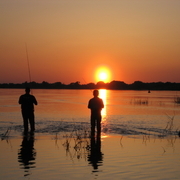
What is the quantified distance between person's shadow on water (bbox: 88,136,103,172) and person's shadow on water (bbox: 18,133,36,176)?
1603mm

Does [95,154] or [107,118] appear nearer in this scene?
[95,154]

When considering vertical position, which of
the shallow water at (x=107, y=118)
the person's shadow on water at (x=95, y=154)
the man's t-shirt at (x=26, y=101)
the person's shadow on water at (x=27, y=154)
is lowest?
the shallow water at (x=107, y=118)

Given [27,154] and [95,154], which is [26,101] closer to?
[27,154]

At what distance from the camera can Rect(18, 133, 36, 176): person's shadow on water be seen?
866 cm

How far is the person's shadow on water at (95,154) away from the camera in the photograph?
29.7ft

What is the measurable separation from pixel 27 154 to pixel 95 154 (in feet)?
6.81

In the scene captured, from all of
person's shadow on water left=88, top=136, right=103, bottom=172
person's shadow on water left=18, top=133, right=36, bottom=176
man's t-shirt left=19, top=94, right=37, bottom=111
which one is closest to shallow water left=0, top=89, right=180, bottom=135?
man's t-shirt left=19, top=94, right=37, bottom=111

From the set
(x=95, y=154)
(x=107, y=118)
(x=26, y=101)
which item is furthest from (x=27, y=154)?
(x=107, y=118)

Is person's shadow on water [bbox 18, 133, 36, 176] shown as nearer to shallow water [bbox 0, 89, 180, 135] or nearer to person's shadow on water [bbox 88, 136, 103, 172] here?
person's shadow on water [bbox 88, 136, 103, 172]

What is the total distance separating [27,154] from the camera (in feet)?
33.6

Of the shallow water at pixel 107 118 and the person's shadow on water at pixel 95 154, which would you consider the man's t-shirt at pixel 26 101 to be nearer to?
the shallow water at pixel 107 118

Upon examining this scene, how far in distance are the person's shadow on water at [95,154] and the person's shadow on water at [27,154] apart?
160 cm

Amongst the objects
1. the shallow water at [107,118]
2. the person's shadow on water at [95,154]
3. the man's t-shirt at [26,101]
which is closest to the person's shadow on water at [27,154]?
the man's t-shirt at [26,101]

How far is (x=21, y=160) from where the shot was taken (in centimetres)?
931
